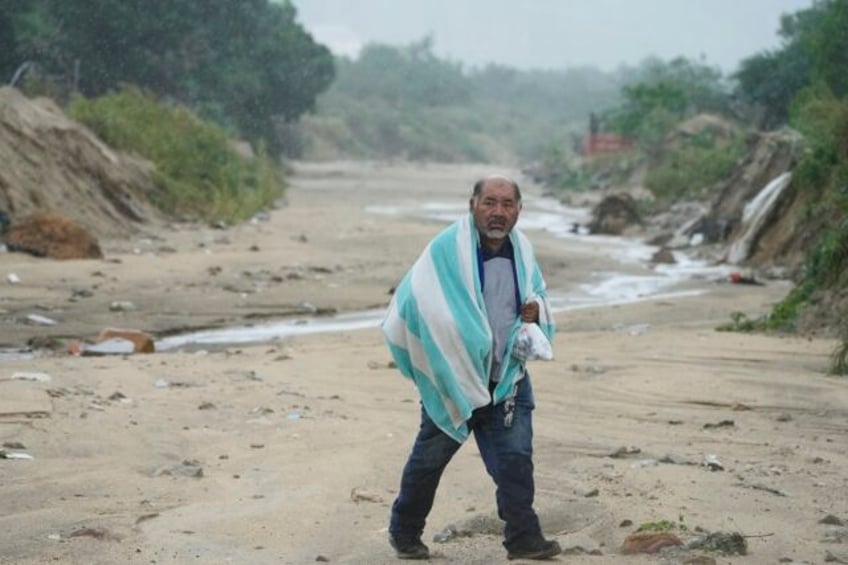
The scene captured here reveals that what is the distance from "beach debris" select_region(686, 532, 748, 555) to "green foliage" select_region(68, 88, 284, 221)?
21219mm

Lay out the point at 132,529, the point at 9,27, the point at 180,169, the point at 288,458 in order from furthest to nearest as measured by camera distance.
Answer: the point at 9,27 < the point at 180,169 < the point at 288,458 < the point at 132,529

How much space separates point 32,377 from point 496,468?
5071mm

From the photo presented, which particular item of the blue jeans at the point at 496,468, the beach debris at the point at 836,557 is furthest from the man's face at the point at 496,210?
the beach debris at the point at 836,557

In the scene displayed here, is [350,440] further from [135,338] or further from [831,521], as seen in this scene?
[135,338]

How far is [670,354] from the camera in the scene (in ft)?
40.0

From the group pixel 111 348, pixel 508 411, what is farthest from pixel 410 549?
pixel 111 348

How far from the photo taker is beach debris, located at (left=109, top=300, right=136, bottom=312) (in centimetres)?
1549

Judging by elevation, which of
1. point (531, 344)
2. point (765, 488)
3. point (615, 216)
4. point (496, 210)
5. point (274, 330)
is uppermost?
point (496, 210)

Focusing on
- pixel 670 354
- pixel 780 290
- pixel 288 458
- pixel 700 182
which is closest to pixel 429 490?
pixel 288 458

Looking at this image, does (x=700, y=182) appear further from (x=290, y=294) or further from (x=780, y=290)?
(x=290, y=294)

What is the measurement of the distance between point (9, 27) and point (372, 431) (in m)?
35.2

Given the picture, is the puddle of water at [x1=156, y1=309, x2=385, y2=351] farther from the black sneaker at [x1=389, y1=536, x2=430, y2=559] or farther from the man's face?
the man's face

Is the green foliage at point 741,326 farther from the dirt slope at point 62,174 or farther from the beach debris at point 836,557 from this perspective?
the dirt slope at point 62,174

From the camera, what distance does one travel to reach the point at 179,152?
29.9 metres
